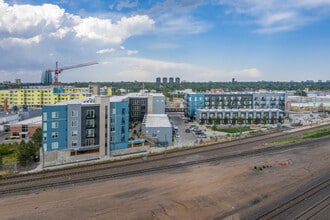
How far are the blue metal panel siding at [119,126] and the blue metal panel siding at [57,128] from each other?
16.9 ft

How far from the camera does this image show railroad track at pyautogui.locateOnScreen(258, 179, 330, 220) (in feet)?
55.5

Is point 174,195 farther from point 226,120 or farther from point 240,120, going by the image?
point 240,120

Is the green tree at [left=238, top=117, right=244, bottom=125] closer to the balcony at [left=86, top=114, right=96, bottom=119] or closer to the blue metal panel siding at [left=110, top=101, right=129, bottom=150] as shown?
the blue metal panel siding at [left=110, top=101, right=129, bottom=150]

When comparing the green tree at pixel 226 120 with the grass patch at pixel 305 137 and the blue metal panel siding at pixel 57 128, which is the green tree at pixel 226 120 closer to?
the grass patch at pixel 305 137

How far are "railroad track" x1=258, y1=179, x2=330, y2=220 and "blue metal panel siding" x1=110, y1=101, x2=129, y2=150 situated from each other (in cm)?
1915

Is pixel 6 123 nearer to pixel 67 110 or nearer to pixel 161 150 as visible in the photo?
pixel 67 110

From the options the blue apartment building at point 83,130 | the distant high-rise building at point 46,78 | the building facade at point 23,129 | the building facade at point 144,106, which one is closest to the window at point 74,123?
the blue apartment building at point 83,130

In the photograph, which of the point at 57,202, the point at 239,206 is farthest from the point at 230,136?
the point at 57,202

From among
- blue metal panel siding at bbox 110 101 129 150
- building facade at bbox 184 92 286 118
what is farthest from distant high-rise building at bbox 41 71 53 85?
blue metal panel siding at bbox 110 101 129 150

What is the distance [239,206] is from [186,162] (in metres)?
10.7

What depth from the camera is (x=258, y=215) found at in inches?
663

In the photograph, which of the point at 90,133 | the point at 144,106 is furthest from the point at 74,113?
the point at 144,106

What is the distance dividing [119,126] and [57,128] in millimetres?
6829

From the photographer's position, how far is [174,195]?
65.9 ft
